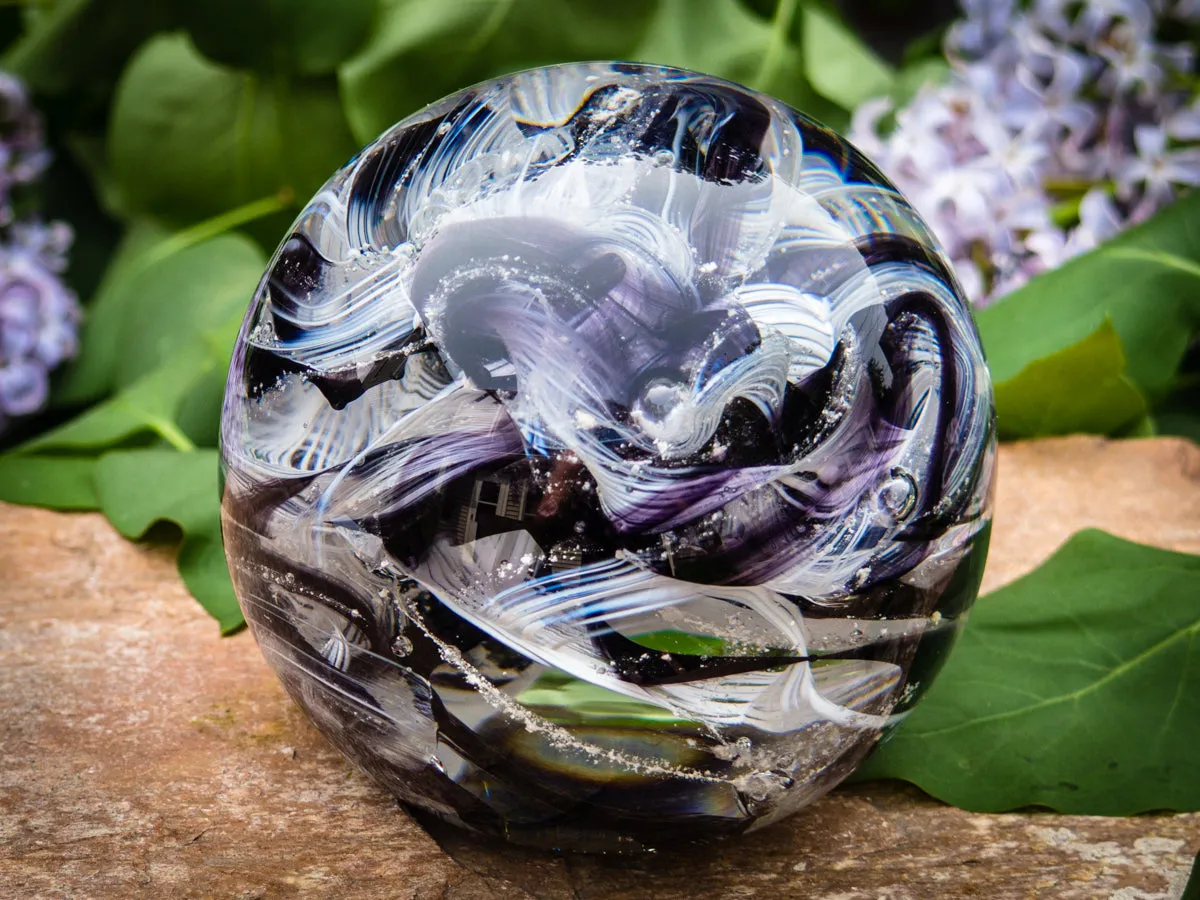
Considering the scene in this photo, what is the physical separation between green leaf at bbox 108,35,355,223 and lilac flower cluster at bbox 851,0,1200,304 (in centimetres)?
76

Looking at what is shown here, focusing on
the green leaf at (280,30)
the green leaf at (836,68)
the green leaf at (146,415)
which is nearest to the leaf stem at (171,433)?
the green leaf at (146,415)

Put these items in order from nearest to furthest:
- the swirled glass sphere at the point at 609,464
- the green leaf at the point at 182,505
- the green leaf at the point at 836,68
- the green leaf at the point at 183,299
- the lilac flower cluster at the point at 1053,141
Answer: the swirled glass sphere at the point at 609,464 → the green leaf at the point at 182,505 → the lilac flower cluster at the point at 1053,141 → the green leaf at the point at 183,299 → the green leaf at the point at 836,68

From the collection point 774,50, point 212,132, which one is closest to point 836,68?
point 774,50

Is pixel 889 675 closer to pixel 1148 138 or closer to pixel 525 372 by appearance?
pixel 525 372

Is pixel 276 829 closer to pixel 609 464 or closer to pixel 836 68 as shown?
pixel 609 464

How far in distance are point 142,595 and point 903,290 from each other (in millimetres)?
756

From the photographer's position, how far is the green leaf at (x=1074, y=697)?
844 mm

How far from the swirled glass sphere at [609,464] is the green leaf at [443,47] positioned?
775 mm

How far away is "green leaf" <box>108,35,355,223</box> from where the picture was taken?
5.49 ft

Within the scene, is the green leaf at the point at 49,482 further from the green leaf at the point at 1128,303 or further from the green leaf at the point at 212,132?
the green leaf at the point at 1128,303

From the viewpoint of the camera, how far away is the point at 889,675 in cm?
70

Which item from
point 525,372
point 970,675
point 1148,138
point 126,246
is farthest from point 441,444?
point 126,246

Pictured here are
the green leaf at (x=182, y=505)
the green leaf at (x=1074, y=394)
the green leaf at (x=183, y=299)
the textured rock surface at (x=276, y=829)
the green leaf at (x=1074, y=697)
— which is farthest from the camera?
the green leaf at (x=183, y=299)

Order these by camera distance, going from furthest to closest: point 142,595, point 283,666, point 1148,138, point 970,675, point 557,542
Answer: point 1148,138 < point 142,595 < point 970,675 < point 283,666 < point 557,542
